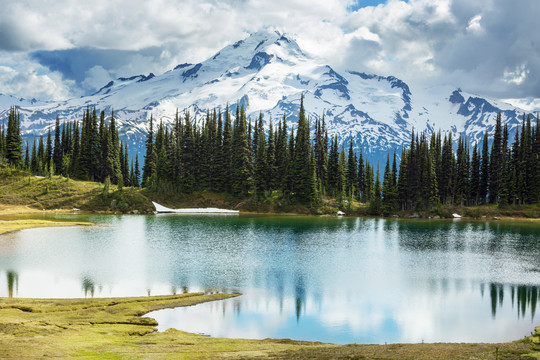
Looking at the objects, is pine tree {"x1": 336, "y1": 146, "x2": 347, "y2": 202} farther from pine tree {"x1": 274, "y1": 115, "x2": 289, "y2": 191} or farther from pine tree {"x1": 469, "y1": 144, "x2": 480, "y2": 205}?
pine tree {"x1": 469, "y1": 144, "x2": 480, "y2": 205}

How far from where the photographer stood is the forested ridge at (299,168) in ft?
462

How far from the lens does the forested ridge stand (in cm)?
14075

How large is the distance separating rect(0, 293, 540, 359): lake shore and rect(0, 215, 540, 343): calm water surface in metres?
3.22

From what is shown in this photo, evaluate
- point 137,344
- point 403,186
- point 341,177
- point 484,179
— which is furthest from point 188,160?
point 137,344

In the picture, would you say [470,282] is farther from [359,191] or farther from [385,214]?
[359,191]

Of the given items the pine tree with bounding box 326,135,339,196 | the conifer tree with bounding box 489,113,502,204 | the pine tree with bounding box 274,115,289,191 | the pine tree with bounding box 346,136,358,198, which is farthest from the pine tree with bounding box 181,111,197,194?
the conifer tree with bounding box 489,113,502,204

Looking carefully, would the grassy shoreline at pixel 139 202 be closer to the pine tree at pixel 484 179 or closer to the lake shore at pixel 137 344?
the pine tree at pixel 484 179

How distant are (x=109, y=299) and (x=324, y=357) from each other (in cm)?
2029

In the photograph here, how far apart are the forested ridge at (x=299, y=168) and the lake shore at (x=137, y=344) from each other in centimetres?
11003

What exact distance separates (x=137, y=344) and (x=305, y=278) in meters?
25.2

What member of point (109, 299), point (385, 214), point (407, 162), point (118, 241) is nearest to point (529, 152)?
point (407, 162)

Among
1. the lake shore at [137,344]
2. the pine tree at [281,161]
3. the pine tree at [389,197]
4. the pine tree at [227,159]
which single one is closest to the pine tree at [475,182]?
the pine tree at [389,197]

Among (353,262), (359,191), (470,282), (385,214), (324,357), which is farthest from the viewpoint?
(359,191)

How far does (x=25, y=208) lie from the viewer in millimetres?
115938
